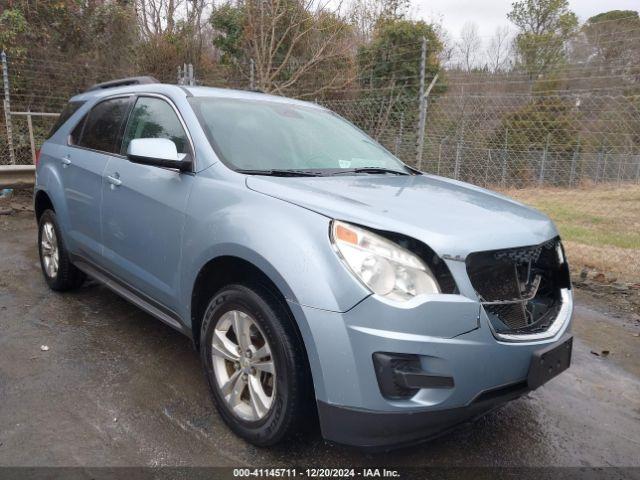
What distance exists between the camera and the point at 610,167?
16656 millimetres

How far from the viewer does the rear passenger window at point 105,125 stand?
3658 mm

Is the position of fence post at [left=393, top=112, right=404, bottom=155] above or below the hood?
above

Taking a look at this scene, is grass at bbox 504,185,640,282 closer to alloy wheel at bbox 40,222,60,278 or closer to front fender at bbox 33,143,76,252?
front fender at bbox 33,143,76,252

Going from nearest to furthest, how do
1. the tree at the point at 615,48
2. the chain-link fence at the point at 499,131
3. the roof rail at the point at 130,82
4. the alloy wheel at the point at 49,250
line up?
the roof rail at the point at 130,82 → the alloy wheel at the point at 49,250 → the tree at the point at 615,48 → the chain-link fence at the point at 499,131

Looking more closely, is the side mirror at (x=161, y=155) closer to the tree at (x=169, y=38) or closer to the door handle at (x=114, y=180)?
the door handle at (x=114, y=180)

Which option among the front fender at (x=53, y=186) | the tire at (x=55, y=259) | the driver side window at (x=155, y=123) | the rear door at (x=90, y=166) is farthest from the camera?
the tire at (x=55, y=259)

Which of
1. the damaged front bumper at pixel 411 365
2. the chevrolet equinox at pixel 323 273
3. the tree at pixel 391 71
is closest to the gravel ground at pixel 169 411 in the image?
the chevrolet equinox at pixel 323 273

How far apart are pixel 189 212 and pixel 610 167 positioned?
56.8 ft

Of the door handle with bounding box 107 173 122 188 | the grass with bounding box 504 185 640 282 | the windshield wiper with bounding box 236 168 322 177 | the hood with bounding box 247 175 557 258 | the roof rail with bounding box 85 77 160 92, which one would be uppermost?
the roof rail with bounding box 85 77 160 92

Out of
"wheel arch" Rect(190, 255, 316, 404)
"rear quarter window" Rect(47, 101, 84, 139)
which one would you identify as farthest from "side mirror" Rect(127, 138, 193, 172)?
"rear quarter window" Rect(47, 101, 84, 139)

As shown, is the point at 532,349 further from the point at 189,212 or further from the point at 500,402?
the point at 189,212

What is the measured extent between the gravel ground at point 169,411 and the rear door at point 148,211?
511 mm

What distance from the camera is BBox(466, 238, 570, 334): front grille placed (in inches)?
83.1

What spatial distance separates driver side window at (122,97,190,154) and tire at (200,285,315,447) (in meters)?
1.02
